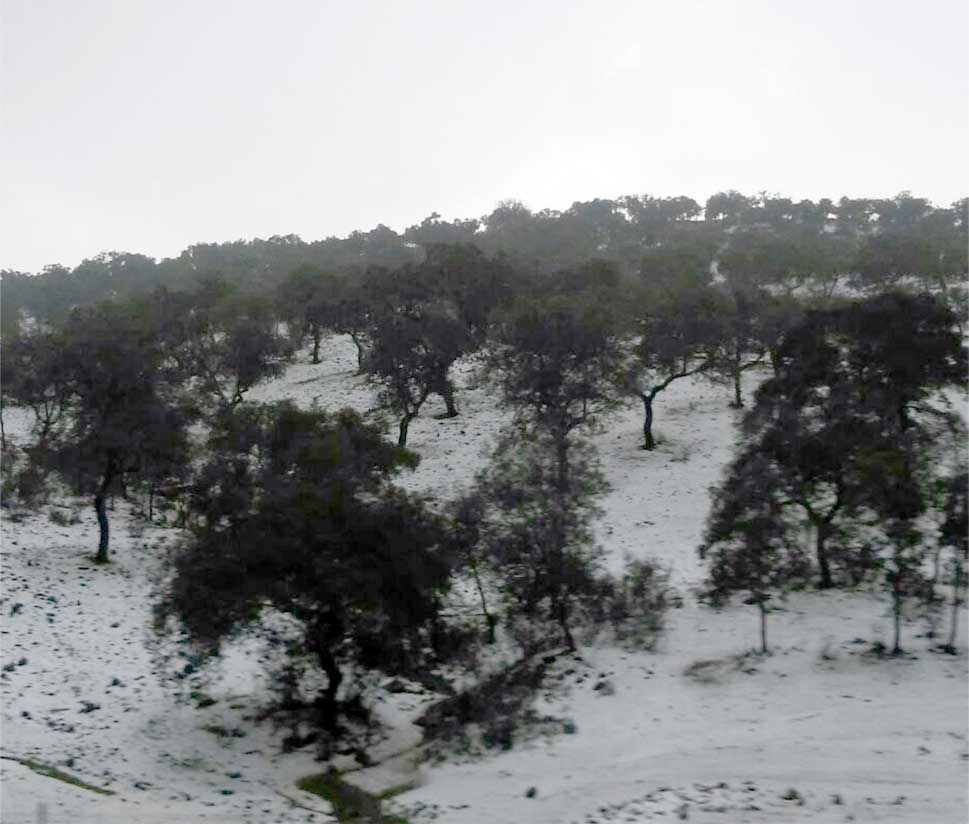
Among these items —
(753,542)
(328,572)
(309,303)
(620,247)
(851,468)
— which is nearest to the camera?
(328,572)

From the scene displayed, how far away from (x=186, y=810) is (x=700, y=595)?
12852 millimetres

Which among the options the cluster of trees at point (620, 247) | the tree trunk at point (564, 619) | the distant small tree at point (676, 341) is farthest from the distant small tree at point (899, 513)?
the cluster of trees at point (620, 247)

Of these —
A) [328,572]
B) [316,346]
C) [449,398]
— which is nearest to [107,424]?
[328,572]

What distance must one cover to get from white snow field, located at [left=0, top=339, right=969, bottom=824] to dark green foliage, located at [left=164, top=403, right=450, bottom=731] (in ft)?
6.40

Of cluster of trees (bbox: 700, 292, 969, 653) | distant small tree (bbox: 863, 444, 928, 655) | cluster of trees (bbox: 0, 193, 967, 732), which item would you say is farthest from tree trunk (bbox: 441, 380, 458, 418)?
distant small tree (bbox: 863, 444, 928, 655)

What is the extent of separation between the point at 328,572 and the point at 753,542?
9.68 m

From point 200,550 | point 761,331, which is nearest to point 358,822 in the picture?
point 200,550

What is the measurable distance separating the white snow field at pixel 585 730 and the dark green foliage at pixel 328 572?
1.95 metres

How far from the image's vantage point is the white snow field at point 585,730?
1469 centimetres

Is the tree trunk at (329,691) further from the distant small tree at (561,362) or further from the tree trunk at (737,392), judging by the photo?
the tree trunk at (737,392)

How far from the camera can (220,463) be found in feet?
88.5

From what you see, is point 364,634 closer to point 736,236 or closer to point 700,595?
point 700,595

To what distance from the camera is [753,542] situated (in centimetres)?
2111

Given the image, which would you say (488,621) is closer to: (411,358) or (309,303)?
(411,358)
